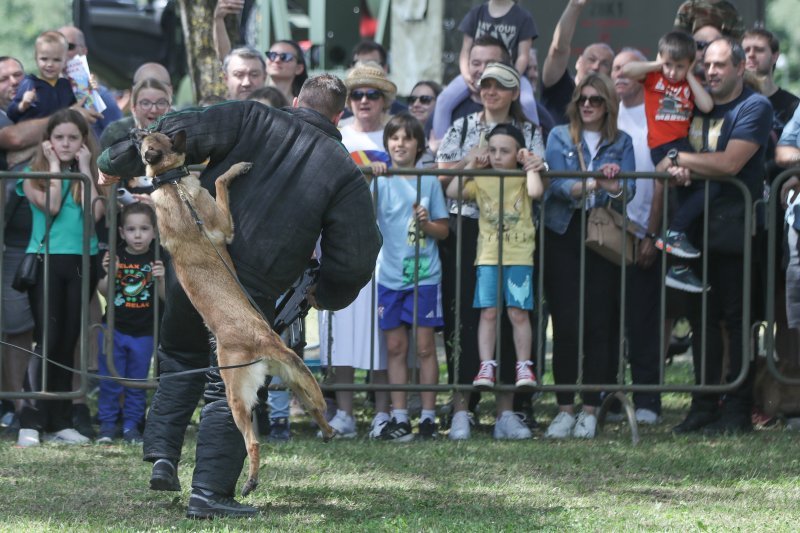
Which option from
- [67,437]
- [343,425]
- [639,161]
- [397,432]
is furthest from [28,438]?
[639,161]

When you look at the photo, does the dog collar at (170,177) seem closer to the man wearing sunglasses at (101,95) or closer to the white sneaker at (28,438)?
the white sneaker at (28,438)

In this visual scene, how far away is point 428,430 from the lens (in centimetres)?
859

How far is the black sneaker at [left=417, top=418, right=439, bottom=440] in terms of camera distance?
28.1 ft

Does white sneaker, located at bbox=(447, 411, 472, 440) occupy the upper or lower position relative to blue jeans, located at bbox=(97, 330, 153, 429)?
lower

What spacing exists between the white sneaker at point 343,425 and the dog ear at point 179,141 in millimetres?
3136

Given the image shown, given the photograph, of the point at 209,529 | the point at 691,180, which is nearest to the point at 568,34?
the point at 691,180

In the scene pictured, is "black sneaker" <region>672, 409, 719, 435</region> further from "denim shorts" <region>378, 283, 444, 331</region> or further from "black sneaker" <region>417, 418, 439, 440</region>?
"denim shorts" <region>378, 283, 444, 331</region>

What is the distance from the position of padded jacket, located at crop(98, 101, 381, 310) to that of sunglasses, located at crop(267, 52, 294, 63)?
347 centimetres

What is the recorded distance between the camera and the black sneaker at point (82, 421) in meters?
8.52

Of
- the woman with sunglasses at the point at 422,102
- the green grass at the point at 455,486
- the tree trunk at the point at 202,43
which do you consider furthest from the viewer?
the tree trunk at the point at 202,43

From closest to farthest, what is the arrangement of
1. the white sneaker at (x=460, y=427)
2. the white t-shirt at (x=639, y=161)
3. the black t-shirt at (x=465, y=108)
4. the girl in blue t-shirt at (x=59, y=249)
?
1. the girl in blue t-shirt at (x=59, y=249)
2. the white sneaker at (x=460, y=427)
3. the white t-shirt at (x=639, y=161)
4. the black t-shirt at (x=465, y=108)

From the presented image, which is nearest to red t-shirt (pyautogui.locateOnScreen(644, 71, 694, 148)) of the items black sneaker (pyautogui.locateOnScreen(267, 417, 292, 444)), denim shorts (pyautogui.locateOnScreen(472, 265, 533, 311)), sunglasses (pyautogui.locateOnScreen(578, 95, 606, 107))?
sunglasses (pyautogui.locateOnScreen(578, 95, 606, 107))

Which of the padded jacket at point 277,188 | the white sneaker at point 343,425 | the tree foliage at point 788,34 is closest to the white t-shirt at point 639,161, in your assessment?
the white sneaker at point 343,425

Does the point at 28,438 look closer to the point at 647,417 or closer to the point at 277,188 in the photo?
the point at 277,188
